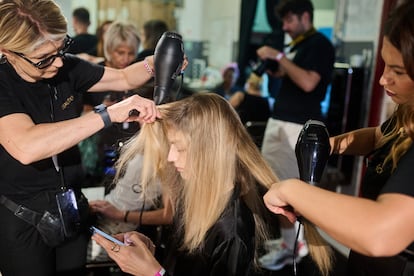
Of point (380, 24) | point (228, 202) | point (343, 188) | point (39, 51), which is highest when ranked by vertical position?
point (380, 24)

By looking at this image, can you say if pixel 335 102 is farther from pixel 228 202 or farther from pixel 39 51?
pixel 39 51

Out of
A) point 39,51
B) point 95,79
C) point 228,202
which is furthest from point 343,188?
point 39,51

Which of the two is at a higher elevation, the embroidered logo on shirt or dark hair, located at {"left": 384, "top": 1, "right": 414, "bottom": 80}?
dark hair, located at {"left": 384, "top": 1, "right": 414, "bottom": 80}

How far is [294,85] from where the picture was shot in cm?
218

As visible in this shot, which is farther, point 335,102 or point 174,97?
point 335,102

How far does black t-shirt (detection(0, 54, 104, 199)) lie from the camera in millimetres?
1096

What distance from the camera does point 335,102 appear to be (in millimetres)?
2830

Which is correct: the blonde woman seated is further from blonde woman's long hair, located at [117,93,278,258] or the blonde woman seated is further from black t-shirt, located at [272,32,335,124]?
black t-shirt, located at [272,32,335,124]

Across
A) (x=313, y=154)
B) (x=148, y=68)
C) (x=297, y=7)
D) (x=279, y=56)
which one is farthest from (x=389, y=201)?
(x=297, y=7)

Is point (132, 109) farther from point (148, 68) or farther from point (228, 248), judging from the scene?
point (228, 248)

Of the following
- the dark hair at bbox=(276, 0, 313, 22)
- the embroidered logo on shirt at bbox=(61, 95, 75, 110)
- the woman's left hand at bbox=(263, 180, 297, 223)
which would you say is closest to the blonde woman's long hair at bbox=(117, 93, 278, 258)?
the embroidered logo on shirt at bbox=(61, 95, 75, 110)

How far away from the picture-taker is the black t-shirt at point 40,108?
1096mm

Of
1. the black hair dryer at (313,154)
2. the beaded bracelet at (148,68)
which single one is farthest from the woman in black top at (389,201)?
the beaded bracelet at (148,68)

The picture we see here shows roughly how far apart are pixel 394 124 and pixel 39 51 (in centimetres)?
93
